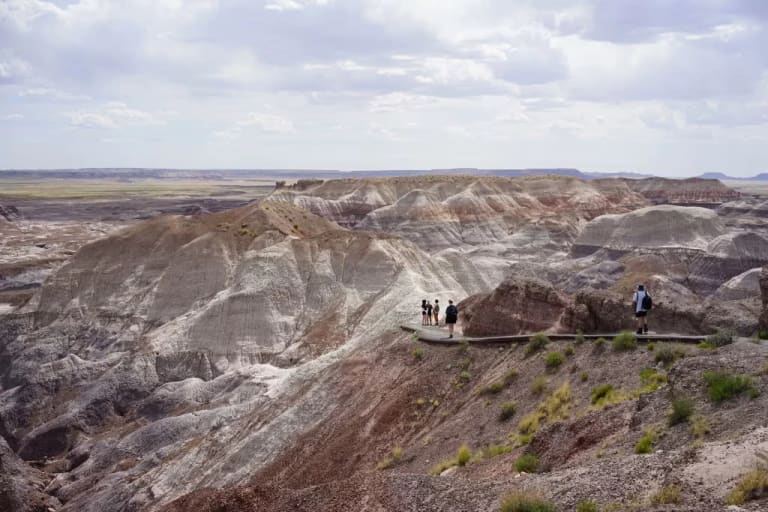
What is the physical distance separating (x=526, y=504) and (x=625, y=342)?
1092cm

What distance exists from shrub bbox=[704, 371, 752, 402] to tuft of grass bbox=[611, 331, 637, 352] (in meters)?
7.26

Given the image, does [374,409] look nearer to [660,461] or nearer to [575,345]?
[575,345]

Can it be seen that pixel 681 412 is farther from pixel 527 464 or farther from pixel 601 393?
pixel 601 393

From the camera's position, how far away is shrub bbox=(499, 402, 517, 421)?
818 inches

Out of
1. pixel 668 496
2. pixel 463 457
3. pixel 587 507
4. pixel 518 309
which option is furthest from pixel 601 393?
pixel 518 309

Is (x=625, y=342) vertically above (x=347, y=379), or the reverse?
(x=625, y=342)

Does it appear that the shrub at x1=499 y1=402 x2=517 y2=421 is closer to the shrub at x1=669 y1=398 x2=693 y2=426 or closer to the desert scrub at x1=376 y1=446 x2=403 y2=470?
the desert scrub at x1=376 y1=446 x2=403 y2=470

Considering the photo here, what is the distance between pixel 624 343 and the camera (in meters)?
21.2

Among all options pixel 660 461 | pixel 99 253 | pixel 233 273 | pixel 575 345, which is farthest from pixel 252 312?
pixel 660 461

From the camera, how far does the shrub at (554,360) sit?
74.1ft

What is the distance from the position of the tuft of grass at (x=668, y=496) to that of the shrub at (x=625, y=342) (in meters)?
10.8

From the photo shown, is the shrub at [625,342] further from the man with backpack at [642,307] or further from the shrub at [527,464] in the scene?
the shrub at [527,464]

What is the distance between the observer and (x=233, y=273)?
53.0 metres

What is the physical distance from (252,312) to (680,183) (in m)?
119
